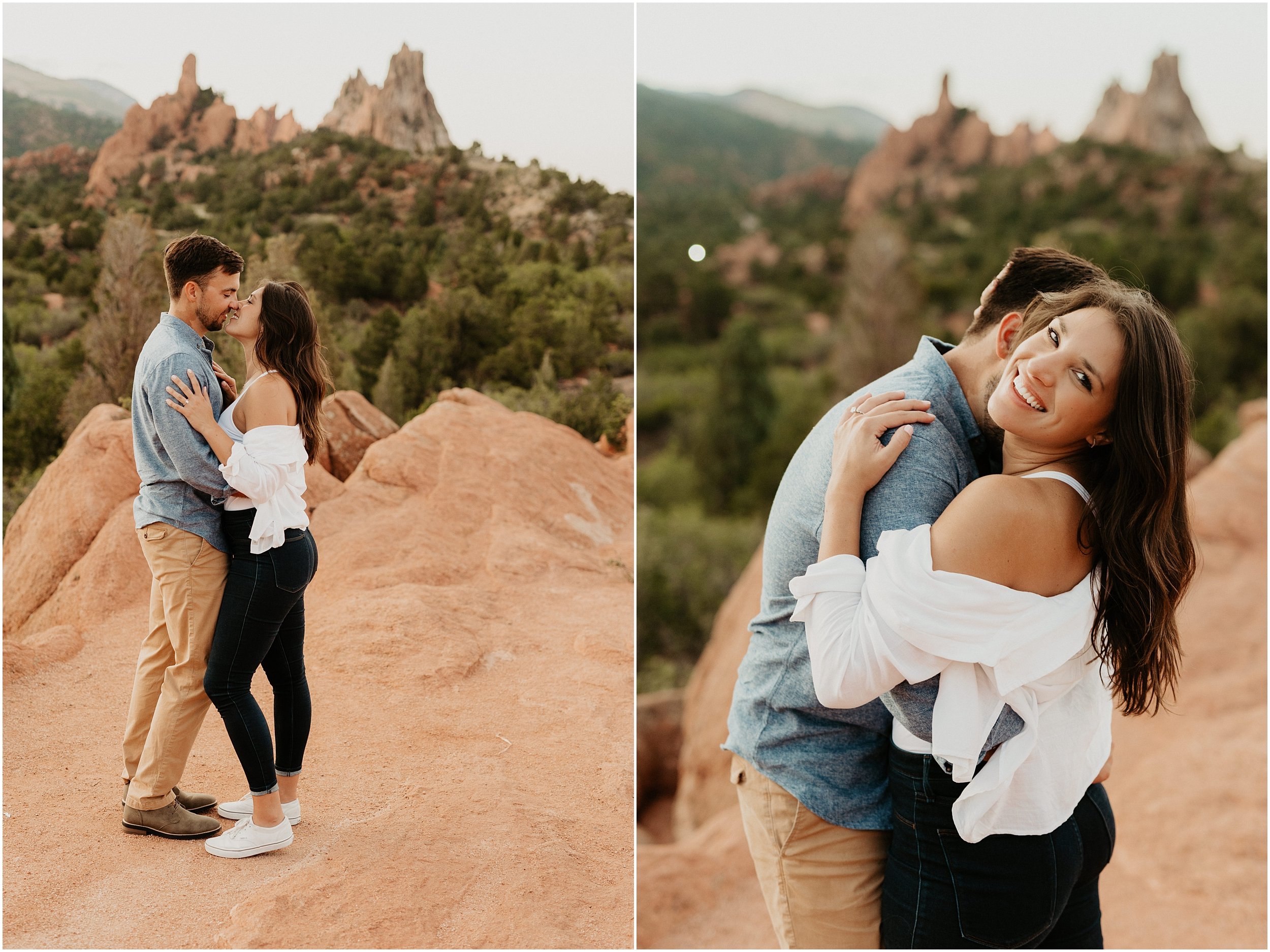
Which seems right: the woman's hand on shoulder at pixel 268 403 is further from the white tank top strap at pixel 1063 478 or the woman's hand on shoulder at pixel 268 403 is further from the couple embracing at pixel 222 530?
the white tank top strap at pixel 1063 478

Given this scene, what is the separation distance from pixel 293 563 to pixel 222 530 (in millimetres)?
220

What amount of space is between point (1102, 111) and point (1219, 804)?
50.4m

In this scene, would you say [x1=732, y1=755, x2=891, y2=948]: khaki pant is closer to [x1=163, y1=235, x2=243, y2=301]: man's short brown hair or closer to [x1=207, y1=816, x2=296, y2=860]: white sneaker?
[x1=207, y1=816, x2=296, y2=860]: white sneaker

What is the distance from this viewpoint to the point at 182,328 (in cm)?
242

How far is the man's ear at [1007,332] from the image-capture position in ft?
5.48

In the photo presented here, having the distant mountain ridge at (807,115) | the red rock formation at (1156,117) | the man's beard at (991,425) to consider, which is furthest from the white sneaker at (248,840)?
the red rock formation at (1156,117)

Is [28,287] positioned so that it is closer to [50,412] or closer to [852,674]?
[50,412]

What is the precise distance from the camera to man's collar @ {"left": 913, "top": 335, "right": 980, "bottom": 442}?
161cm

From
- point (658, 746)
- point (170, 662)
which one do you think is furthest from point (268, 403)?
point (658, 746)

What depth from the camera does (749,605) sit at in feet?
20.1

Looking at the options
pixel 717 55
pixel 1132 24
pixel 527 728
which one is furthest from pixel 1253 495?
pixel 1132 24

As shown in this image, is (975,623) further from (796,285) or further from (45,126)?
(796,285)

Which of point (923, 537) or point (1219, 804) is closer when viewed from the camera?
point (923, 537)

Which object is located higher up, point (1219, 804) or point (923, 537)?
point (923, 537)
